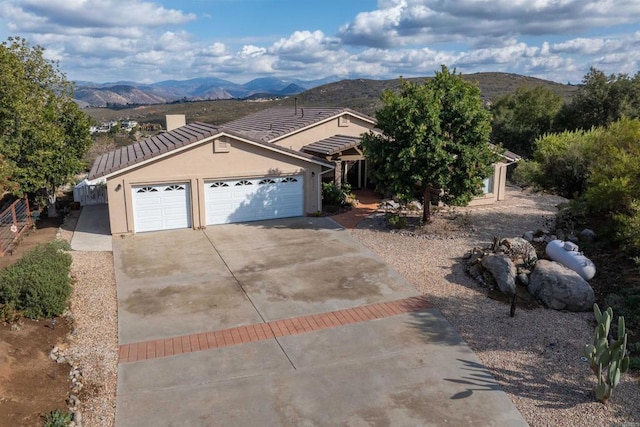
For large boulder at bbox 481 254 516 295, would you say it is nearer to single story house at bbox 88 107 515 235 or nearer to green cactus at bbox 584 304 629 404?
green cactus at bbox 584 304 629 404

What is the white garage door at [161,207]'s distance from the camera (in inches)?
696

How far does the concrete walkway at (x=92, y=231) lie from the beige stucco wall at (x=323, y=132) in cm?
840

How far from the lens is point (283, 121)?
26.0m

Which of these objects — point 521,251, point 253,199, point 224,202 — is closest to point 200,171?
point 224,202

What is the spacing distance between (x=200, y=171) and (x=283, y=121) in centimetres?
885

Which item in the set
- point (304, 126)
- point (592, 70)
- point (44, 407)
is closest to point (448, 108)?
point (304, 126)

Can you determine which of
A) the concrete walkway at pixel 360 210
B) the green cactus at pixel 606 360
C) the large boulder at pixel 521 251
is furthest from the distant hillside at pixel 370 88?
the green cactus at pixel 606 360

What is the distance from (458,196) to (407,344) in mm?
8297

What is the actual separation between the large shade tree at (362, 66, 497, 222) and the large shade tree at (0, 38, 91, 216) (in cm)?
1172

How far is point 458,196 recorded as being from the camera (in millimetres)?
16859

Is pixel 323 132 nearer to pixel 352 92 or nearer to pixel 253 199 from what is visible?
pixel 253 199

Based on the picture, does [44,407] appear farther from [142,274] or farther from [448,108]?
[448,108]

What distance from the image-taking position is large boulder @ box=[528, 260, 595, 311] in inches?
446

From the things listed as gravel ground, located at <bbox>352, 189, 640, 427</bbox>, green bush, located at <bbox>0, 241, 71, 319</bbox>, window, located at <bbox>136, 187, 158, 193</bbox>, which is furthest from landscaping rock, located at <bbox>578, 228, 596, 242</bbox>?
green bush, located at <bbox>0, 241, 71, 319</bbox>
